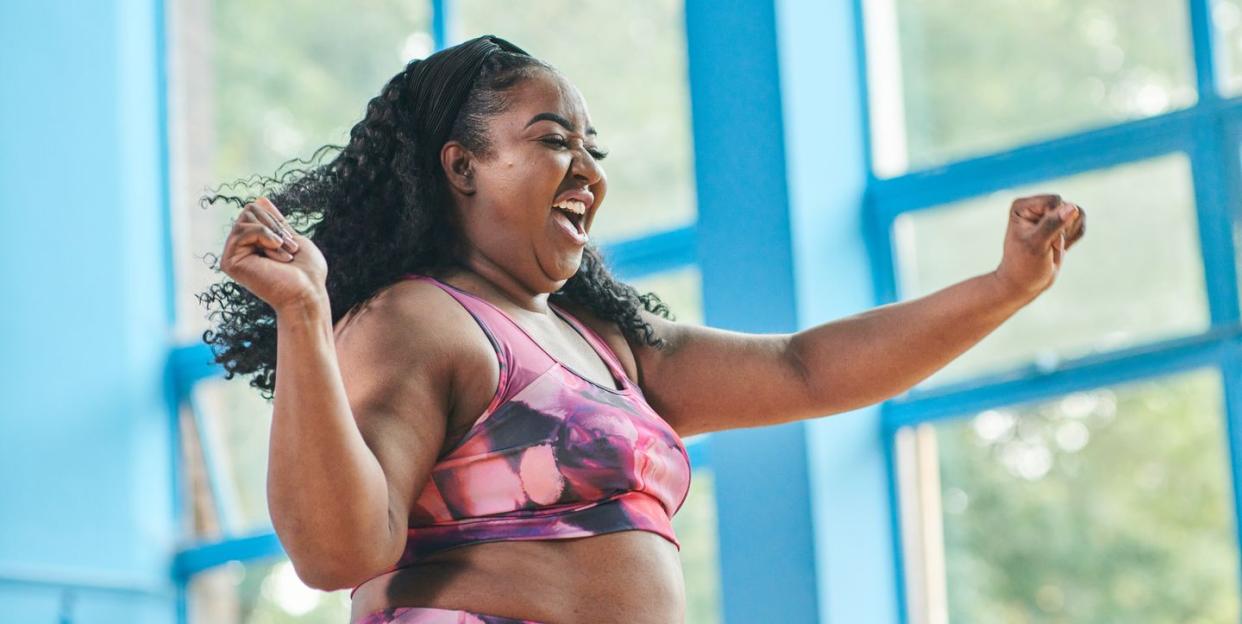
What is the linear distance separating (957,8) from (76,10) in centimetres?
253

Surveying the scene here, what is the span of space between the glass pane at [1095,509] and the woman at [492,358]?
1386 mm

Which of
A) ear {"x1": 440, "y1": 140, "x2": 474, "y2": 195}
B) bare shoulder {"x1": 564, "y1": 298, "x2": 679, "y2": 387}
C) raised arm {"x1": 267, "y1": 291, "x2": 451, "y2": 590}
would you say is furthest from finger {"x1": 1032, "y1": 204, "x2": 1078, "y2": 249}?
raised arm {"x1": 267, "y1": 291, "x2": 451, "y2": 590}

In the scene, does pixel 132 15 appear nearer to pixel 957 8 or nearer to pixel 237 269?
pixel 957 8

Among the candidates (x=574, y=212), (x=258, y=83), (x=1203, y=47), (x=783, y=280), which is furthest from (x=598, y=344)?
(x=258, y=83)

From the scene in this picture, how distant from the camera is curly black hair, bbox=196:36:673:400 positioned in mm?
1814

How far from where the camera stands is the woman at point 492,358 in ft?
4.78

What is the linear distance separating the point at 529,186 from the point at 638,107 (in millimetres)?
2266

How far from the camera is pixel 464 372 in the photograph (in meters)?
1.66

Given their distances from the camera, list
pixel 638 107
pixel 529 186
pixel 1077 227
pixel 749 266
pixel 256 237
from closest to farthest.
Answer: pixel 256 237 < pixel 529 186 < pixel 1077 227 < pixel 749 266 < pixel 638 107

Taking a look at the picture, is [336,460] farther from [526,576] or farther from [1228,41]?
[1228,41]

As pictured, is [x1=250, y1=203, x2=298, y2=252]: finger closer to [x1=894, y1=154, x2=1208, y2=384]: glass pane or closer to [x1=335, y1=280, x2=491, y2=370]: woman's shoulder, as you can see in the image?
[x1=335, y1=280, x2=491, y2=370]: woman's shoulder

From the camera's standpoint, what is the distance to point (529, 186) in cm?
183

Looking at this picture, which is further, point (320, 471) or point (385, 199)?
point (385, 199)

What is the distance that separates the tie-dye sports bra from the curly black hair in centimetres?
18
